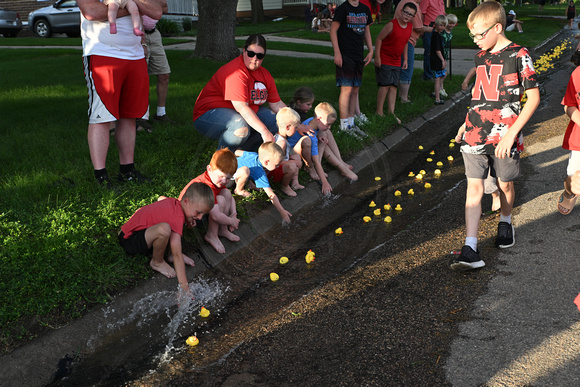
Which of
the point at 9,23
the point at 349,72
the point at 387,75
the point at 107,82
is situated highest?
the point at 9,23

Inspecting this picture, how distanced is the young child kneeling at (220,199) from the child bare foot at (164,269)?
0.55 meters

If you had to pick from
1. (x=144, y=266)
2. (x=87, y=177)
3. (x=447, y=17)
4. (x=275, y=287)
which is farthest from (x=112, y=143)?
(x=447, y=17)

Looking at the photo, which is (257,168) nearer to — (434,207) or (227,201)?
(227,201)

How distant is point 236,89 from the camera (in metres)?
5.64

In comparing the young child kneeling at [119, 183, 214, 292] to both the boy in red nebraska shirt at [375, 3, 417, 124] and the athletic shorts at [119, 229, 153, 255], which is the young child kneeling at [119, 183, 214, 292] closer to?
the athletic shorts at [119, 229, 153, 255]

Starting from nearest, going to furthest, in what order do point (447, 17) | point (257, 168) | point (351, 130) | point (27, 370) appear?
point (27, 370), point (257, 168), point (351, 130), point (447, 17)

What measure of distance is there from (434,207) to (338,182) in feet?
4.53

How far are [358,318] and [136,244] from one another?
69.8 inches

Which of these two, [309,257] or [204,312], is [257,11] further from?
[204,312]

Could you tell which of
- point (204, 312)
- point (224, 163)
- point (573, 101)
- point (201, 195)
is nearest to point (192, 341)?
point (204, 312)

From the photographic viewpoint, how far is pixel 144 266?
4207 millimetres

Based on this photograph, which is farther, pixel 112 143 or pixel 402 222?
pixel 112 143

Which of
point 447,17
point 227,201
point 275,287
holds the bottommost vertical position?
point 275,287

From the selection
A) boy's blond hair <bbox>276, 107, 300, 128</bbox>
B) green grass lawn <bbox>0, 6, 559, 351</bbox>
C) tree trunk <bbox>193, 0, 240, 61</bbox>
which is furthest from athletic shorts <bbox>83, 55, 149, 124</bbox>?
tree trunk <bbox>193, 0, 240, 61</bbox>
